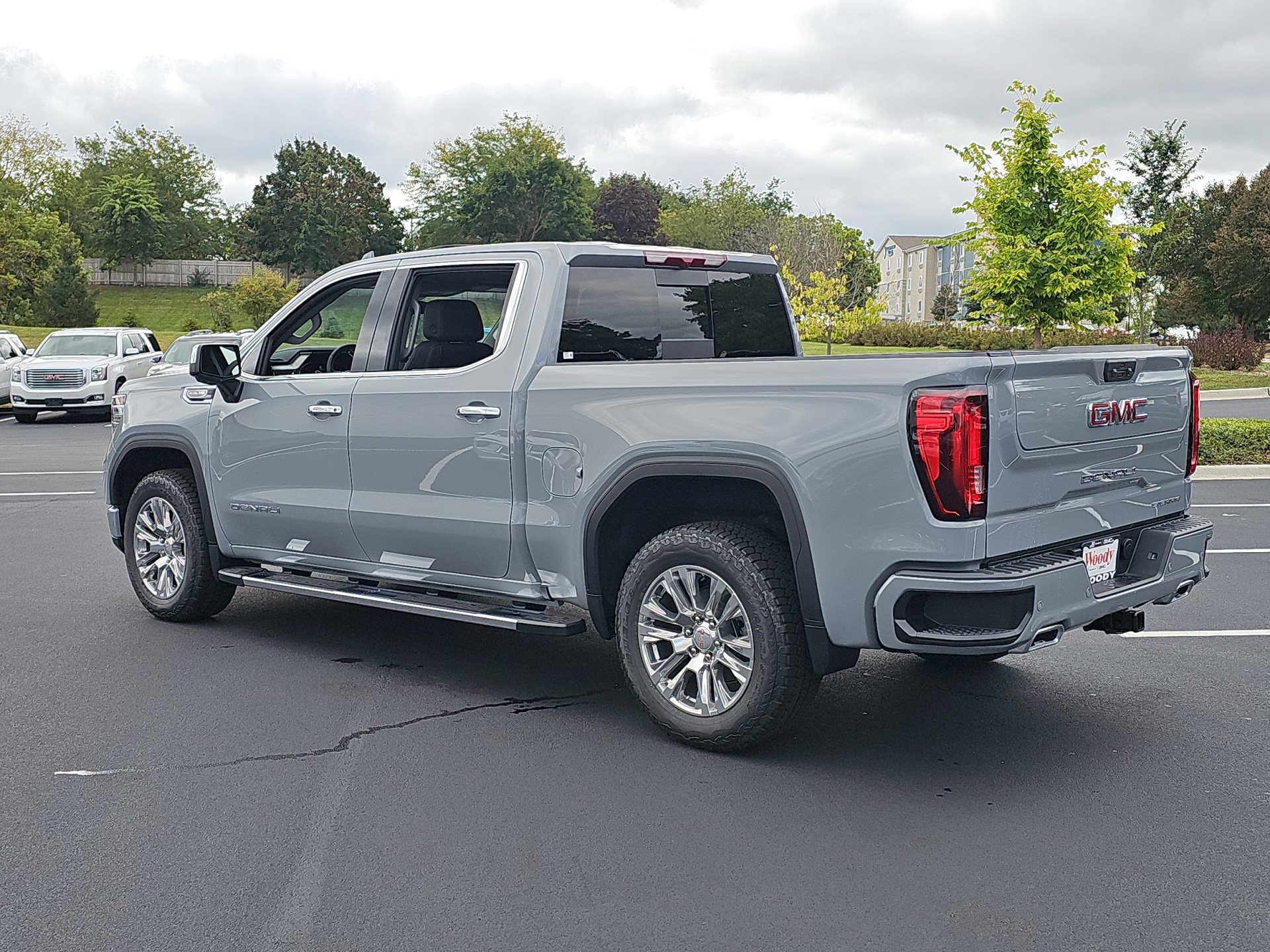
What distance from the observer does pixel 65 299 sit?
56.5 meters

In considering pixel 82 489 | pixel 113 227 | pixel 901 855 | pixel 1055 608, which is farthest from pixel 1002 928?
pixel 113 227

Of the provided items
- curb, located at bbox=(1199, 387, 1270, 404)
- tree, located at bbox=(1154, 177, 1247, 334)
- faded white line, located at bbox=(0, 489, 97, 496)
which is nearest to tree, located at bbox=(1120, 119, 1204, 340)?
tree, located at bbox=(1154, 177, 1247, 334)

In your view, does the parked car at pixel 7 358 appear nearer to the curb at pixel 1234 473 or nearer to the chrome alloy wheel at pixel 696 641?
the curb at pixel 1234 473

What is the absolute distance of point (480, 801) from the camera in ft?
14.6

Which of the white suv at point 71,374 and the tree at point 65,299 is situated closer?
the white suv at point 71,374

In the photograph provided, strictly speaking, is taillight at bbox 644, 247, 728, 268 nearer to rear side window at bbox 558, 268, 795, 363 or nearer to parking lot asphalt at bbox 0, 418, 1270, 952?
rear side window at bbox 558, 268, 795, 363

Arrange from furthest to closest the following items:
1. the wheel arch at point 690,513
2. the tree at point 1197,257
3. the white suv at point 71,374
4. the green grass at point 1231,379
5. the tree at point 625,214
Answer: the tree at point 625,214
the tree at point 1197,257
the green grass at point 1231,379
the white suv at point 71,374
the wheel arch at point 690,513

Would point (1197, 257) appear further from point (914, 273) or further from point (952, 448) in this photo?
point (914, 273)

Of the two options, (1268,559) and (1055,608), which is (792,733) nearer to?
(1055,608)

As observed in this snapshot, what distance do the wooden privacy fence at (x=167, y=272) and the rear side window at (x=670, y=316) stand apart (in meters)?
84.9

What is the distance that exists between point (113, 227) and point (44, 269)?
29344mm

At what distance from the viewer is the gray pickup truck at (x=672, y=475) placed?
435 centimetres

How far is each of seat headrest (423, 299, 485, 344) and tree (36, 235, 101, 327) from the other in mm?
55239

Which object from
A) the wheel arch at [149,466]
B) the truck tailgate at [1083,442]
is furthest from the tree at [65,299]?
the truck tailgate at [1083,442]
